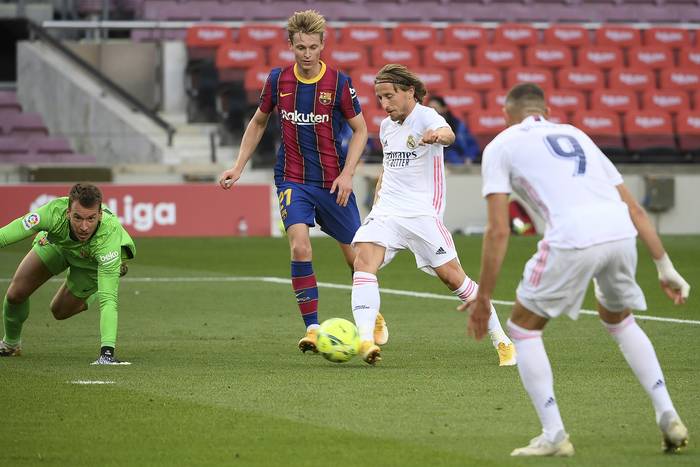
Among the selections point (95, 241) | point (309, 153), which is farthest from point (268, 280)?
point (95, 241)

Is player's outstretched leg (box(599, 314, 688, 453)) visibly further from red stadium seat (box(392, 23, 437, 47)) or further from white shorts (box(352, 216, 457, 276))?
red stadium seat (box(392, 23, 437, 47))

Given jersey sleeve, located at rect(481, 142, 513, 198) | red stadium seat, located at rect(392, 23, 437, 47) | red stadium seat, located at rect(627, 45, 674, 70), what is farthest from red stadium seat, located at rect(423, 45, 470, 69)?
jersey sleeve, located at rect(481, 142, 513, 198)

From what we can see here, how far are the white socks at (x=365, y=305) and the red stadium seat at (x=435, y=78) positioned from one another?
18.3 metres

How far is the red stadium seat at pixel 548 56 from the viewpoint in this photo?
2845cm

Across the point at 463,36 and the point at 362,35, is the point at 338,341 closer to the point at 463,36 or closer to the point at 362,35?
the point at 362,35

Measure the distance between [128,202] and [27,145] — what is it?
11.3ft

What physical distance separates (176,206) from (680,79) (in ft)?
37.9

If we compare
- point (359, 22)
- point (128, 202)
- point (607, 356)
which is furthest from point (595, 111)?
point (607, 356)

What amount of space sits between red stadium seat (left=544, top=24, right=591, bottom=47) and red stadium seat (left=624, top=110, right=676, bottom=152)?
2343 mm

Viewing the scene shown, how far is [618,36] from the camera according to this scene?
2936 cm

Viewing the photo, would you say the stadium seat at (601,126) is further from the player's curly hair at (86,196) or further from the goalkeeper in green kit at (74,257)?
the player's curly hair at (86,196)

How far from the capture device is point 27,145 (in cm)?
2519

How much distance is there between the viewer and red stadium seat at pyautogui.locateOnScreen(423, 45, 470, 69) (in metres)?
27.9

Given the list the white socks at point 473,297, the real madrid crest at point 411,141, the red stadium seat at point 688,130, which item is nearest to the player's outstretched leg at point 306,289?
the white socks at point 473,297
